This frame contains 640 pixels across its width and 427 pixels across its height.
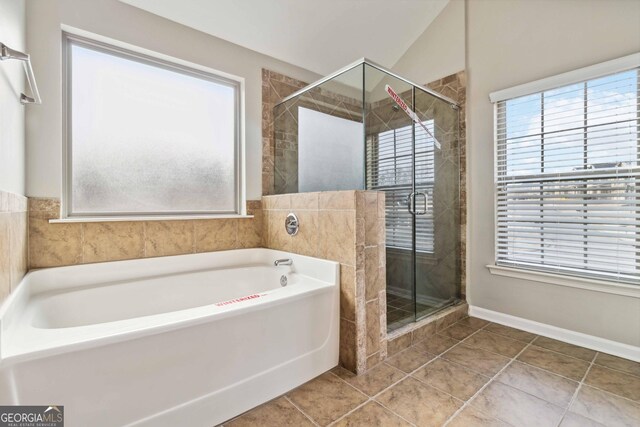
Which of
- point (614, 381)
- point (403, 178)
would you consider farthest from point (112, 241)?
point (614, 381)

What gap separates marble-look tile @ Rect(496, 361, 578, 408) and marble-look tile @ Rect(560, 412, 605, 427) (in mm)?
72

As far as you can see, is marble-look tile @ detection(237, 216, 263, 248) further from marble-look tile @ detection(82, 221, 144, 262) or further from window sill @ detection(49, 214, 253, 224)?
marble-look tile @ detection(82, 221, 144, 262)

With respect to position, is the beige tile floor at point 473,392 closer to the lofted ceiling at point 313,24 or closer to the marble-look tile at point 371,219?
the marble-look tile at point 371,219

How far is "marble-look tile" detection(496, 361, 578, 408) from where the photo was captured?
1539 mm

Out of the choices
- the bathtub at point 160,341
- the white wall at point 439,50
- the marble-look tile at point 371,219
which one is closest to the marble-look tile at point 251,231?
the bathtub at point 160,341

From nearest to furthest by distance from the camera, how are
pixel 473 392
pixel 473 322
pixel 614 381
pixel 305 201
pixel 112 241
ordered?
pixel 473 392
pixel 614 381
pixel 112 241
pixel 305 201
pixel 473 322

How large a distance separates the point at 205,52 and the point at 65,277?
6.16ft

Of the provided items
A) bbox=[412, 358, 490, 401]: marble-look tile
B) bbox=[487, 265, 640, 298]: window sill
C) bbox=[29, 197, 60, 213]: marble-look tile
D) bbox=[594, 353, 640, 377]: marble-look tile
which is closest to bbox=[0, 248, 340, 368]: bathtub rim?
bbox=[29, 197, 60, 213]: marble-look tile

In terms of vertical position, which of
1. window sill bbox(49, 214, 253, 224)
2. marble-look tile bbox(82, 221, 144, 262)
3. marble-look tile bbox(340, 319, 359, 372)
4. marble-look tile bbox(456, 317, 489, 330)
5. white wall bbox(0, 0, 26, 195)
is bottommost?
marble-look tile bbox(456, 317, 489, 330)

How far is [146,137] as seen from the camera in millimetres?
2189

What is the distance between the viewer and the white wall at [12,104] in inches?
50.0

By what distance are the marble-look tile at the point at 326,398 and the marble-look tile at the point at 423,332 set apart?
731mm

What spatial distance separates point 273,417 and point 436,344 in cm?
129

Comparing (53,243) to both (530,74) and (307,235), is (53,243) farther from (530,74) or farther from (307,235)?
(530,74)
